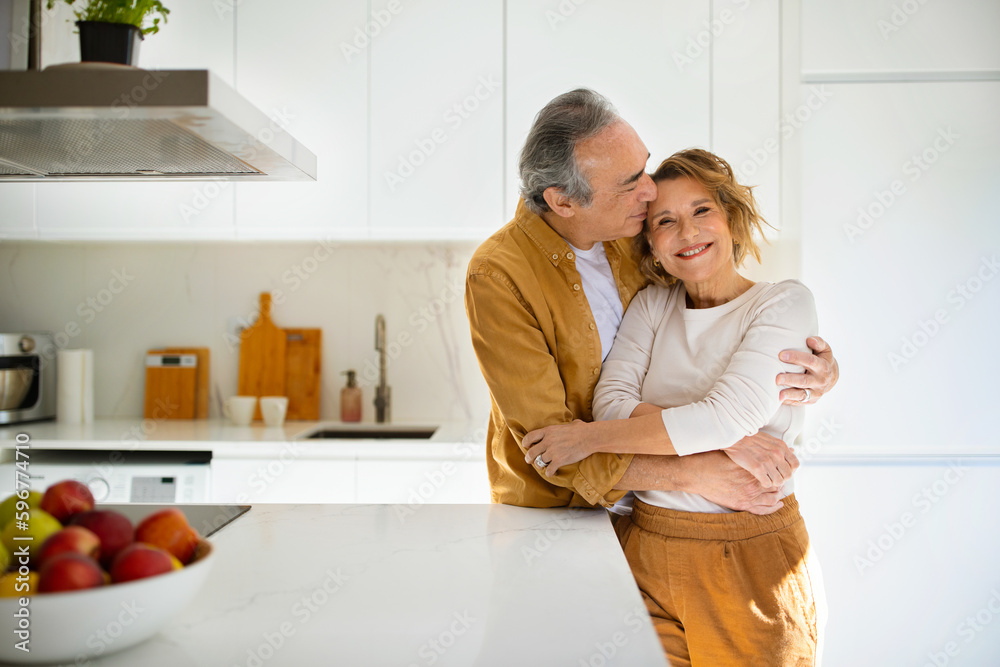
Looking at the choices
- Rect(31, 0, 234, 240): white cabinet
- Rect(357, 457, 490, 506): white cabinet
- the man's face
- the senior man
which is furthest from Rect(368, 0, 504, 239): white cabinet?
the man's face

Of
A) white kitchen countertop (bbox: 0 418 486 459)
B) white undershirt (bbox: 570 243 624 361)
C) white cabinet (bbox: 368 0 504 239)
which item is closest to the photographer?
white undershirt (bbox: 570 243 624 361)

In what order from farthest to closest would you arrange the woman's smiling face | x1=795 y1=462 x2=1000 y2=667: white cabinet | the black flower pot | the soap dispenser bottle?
1. the soap dispenser bottle
2. x1=795 y1=462 x2=1000 y2=667: white cabinet
3. the woman's smiling face
4. the black flower pot

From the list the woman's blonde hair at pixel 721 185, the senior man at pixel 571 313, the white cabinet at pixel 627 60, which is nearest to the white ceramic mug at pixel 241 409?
the white cabinet at pixel 627 60

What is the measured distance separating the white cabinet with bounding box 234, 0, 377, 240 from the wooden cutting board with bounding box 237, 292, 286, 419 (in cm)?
64

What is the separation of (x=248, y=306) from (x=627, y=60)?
1.82 meters

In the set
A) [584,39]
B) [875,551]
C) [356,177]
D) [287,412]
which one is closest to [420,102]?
[356,177]

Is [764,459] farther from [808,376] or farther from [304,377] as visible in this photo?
[304,377]

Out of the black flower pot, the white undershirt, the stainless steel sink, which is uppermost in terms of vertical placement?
the black flower pot

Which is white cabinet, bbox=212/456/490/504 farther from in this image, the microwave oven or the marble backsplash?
the microwave oven

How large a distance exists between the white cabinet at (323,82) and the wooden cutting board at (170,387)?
3.08 ft

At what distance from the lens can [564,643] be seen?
30.5 inches

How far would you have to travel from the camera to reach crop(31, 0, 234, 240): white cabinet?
8.64 ft

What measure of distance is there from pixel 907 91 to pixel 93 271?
320 centimetres

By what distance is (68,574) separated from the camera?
0.67m
